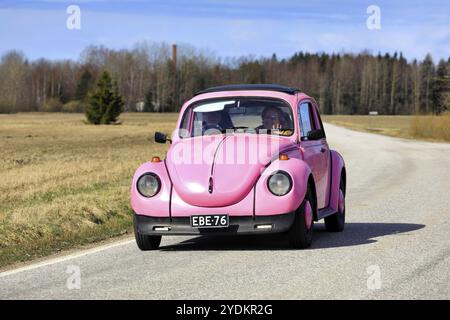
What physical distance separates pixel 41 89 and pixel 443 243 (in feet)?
536

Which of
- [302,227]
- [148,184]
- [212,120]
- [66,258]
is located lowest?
[66,258]

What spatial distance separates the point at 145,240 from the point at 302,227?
1773 millimetres

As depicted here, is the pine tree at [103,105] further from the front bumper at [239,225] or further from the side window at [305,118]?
the front bumper at [239,225]

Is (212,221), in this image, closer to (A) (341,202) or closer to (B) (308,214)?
(B) (308,214)

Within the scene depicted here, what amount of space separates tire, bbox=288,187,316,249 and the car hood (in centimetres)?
62

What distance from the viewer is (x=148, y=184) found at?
9250 mm

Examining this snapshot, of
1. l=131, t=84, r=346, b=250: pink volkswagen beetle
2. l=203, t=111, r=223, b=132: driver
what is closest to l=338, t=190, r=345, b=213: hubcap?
l=131, t=84, r=346, b=250: pink volkswagen beetle

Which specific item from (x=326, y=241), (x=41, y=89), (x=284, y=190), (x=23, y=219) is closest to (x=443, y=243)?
(x=326, y=241)

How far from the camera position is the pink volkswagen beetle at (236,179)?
891 cm

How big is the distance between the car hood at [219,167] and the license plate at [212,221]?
0.13 m

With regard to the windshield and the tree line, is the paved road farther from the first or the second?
the tree line

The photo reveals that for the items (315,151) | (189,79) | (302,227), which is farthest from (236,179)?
(189,79)

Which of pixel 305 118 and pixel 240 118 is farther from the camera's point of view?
pixel 305 118

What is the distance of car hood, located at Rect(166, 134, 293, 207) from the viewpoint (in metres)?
8.90
